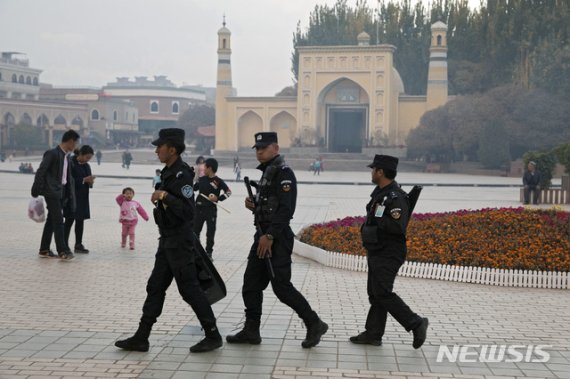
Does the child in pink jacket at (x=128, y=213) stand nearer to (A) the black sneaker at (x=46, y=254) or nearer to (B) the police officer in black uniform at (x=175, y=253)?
(A) the black sneaker at (x=46, y=254)

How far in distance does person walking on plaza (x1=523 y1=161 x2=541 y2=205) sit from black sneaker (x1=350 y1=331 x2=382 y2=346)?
59.3 feet

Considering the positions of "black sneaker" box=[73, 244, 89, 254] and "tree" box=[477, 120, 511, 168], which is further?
"tree" box=[477, 120, 511, 168]

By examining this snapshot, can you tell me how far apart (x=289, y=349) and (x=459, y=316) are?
206 centimetres

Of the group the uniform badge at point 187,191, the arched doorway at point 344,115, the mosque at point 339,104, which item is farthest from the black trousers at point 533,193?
the arched doorway at point 344,115

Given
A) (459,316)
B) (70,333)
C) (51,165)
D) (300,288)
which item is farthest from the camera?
(51,165)

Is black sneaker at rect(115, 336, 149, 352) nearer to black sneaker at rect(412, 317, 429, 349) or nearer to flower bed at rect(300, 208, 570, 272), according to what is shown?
black sneaker at rect(412, 317, 429, 349)

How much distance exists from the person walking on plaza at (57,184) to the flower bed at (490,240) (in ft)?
11.7

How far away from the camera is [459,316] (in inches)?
285

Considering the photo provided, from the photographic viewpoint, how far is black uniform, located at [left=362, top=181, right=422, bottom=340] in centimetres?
593

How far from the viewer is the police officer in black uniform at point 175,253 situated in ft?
→ 19.1

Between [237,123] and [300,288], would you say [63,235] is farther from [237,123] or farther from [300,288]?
[237,123]

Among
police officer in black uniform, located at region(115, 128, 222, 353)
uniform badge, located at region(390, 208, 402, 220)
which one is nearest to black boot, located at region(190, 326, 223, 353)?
police officer in black uniform, located at region(115, 128, 222, 353)

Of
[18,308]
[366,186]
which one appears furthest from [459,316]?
[366,186]

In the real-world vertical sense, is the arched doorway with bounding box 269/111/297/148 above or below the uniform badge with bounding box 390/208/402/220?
above
